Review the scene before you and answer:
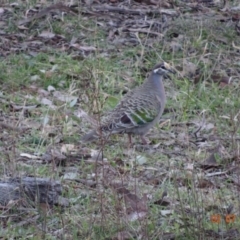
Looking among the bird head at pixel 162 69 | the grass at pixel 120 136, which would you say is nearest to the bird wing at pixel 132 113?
the grass at pixel 120 136

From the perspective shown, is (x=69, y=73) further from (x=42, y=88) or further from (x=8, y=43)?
(x=8, y=43)

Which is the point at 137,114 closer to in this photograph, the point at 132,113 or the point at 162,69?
the point at 132,113

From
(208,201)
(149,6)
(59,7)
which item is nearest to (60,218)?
(208,201)

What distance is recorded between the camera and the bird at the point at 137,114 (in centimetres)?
797

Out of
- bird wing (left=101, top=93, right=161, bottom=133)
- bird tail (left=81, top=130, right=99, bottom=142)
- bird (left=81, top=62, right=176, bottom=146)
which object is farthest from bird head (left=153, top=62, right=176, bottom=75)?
bird tail (left=81, top=130, right=99, bottom=142)

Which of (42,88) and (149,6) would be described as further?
(149,6)

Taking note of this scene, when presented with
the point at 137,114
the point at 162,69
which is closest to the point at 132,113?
the point at 137,114

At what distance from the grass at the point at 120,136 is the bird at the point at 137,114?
135mm

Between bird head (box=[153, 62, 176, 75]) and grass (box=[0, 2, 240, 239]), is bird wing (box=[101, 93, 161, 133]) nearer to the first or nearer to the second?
grass (box=[0, 2, 240, 239])

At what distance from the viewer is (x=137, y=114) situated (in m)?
8.20

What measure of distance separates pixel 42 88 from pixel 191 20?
2.25m

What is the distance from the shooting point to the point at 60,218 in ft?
19.7

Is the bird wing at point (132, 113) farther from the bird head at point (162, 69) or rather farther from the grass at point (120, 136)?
the bird head at point (162, 69)

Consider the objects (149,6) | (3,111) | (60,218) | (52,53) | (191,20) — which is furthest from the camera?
(149,6)
